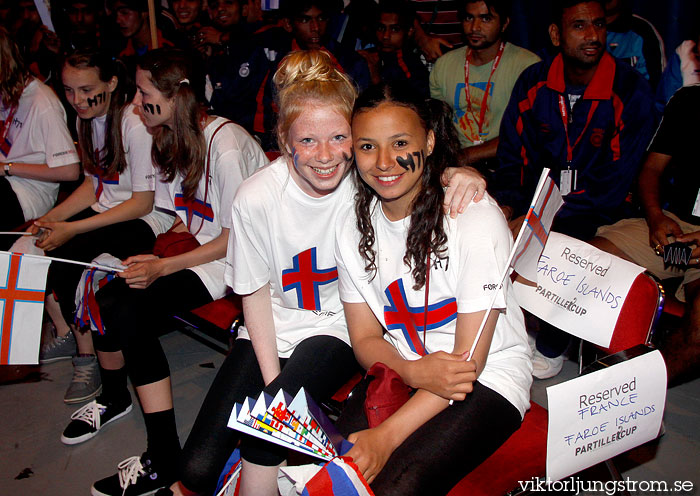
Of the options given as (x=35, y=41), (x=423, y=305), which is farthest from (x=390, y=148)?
(x=35, y=41)

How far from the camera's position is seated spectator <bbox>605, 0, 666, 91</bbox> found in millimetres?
3289

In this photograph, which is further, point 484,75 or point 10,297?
point 484,75

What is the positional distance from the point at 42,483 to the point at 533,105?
105 inches

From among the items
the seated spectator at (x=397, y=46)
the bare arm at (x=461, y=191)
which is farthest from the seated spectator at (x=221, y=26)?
the bare arm at (x=461, y=191)

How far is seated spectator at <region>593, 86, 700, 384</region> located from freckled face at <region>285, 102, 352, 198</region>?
1337mm

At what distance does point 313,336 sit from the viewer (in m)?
2.00

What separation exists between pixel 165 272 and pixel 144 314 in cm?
22

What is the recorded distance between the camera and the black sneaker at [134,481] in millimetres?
2211

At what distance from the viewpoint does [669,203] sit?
2768mm

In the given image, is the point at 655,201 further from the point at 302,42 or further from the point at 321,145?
the point at 302,42

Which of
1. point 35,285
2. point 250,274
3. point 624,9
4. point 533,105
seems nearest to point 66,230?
point 35,285

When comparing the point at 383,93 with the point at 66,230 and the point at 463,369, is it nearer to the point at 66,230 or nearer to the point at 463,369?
the point at 463,369

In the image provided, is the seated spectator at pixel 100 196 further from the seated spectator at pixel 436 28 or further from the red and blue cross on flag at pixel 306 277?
the seated spectator at pixel 436 28

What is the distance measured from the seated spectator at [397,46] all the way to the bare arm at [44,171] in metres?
2.00
